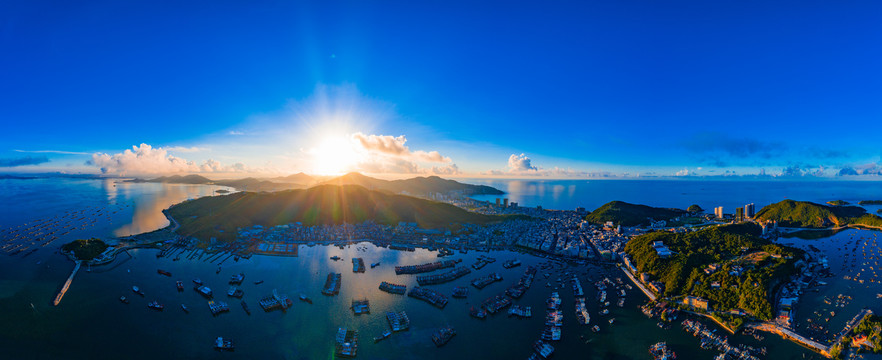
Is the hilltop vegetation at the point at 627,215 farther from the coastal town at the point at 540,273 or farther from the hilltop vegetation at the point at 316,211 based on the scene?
the hilltop vegetation at the point at 316,211

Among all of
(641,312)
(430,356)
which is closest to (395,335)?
(430,356)

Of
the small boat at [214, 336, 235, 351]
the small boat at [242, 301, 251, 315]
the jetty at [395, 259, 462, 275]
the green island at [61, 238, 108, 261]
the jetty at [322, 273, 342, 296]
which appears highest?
the green island at [61, 238, 108, 261]

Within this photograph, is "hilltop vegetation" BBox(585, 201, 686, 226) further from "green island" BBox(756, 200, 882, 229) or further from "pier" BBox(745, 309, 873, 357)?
"pier" BBox(745, 309, 873, 357)

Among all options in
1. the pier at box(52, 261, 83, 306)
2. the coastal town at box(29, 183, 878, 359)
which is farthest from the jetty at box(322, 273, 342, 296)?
the pier at box(52, 261, 83, 306)

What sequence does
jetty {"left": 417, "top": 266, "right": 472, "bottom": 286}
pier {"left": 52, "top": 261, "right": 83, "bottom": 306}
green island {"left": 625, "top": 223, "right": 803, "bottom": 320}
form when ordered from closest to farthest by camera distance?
green island {"left": 625, "top": 223, "right": 803, "bottom": 320} < pier {"left": 52, "top": 261, "right": 83, "bottom": 306} < jetty {"left": 417, "top": 266, "right": 472, "bottom": 286}

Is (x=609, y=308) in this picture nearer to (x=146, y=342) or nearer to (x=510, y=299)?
(x=510, y=299)

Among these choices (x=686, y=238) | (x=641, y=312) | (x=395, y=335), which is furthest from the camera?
(x=686, y=238)
